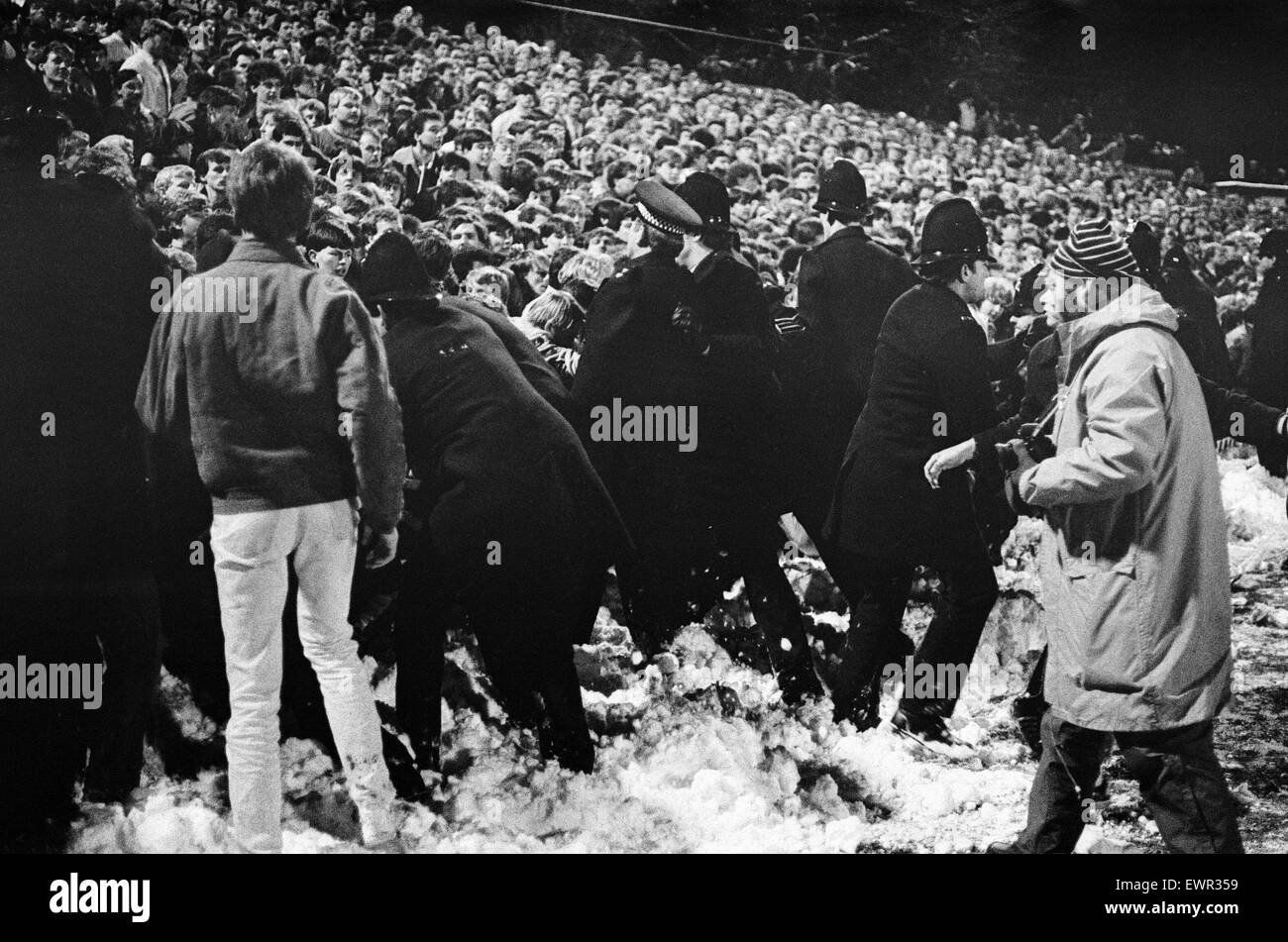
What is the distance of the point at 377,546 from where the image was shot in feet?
11.1

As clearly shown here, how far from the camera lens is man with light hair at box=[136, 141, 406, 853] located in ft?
10.6

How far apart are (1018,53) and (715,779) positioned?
97.0 inches

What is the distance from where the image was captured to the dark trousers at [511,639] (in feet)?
11.6

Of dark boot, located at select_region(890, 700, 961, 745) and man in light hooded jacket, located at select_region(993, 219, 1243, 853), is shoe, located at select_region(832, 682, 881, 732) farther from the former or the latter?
man in light hooded jacket, located at select_region(993, 219, 1243, 853)

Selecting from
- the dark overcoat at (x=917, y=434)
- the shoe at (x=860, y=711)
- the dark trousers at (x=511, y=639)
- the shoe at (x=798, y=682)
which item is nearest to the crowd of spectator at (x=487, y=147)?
the dark overcoat at (x=917, y=434)

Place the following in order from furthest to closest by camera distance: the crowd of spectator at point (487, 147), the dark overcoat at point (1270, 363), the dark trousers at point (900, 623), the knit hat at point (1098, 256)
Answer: the dark overcoat at point (1270, 363)
the dark trousers at point (900, 623)
the crowd of spectator at point (487, 147)
the knit hat at point (1098, 256)

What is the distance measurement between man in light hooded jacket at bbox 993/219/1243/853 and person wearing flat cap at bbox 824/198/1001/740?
56 cm

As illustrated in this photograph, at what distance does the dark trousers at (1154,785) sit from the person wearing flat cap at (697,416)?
0.81 metres

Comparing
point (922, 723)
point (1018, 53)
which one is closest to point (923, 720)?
point (922, 723)

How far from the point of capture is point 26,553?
3488 millimetres

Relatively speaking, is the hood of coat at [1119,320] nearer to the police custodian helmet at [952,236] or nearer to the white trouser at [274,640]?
the police custodian helmet at [952,236]

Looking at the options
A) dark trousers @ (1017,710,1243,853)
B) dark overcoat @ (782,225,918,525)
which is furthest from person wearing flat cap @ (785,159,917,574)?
dark trousers @ (1017,710,1243,853)
